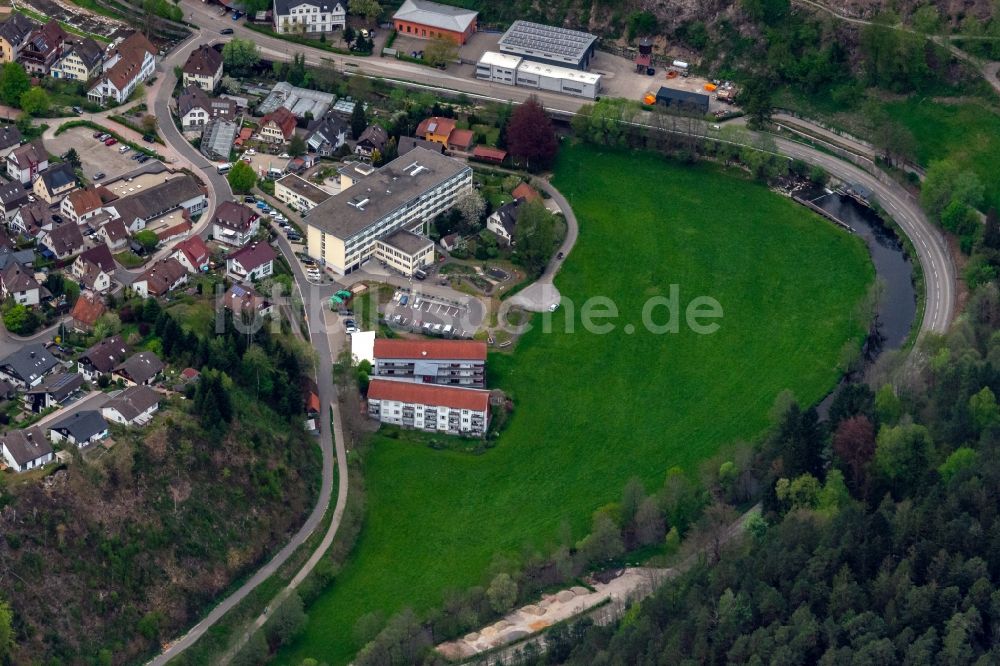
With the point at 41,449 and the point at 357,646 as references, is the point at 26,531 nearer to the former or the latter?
the point at 41,449

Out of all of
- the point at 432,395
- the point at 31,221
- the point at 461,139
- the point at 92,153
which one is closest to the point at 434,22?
the point at 461,139

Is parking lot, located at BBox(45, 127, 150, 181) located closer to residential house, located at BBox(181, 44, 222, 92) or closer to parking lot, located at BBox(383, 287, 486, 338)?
residential house, located at BBox(181, 44, 222, 92)

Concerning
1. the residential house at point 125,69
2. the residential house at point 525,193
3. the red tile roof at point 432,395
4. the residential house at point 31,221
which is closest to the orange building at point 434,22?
the residential house at point 125,69

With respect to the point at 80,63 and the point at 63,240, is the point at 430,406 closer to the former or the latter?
the point at 63,240

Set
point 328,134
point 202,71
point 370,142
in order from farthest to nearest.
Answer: point 202,71
point 328,134
point 370,142

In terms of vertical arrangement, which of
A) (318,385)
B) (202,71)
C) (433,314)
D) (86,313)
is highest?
(202,71)

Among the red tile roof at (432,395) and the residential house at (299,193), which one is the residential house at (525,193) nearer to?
the residential house at (299,193)
